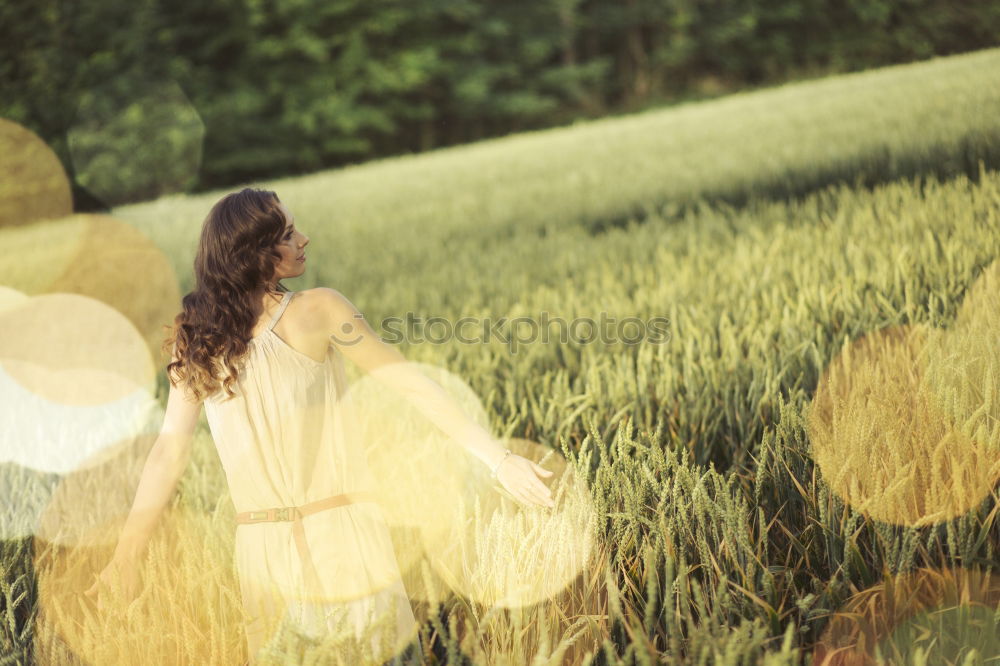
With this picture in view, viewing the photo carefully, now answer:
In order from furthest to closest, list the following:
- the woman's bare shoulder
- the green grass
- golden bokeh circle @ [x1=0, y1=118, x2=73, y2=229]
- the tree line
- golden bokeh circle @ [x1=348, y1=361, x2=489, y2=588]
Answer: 1. the tree line
2. golden bokeh circle @ [x1=0, y1=118, x2=73, y2=229]
3. golden bokeh circle @ [x1=348, y1=361, x2=489, y2=588]
4. the woman's bare shoulder
5. the green grass

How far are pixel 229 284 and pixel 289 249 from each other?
0.49ft

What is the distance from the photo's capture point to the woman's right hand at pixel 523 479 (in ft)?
5.25

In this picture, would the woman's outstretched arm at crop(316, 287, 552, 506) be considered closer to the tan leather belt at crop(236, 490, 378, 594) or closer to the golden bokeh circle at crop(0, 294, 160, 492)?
the tan leather belt at crop(236, 490, 378, 594)

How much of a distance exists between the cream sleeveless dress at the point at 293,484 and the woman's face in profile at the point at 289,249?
7cm

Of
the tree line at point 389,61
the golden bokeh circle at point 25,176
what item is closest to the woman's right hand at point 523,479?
the tree line at point 389,61

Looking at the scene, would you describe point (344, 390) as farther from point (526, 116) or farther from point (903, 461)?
point (526, 116)

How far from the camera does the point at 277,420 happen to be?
5.62ft

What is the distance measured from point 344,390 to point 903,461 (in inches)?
51.6

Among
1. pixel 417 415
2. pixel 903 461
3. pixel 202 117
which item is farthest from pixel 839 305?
pixel 202 117

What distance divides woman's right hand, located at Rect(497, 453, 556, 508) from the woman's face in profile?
614 mm

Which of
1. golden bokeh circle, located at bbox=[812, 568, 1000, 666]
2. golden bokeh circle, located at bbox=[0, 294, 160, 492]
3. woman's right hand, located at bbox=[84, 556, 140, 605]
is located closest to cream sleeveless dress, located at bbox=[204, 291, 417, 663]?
woman's right hand, located at bbox=[84, 556, 140, 605]

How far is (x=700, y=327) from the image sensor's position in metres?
3.29

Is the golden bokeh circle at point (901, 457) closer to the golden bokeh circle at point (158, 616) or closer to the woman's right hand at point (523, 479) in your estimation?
the woman's right hand at point (523, 479)

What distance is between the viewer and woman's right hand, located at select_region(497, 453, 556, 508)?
63.0 inches
